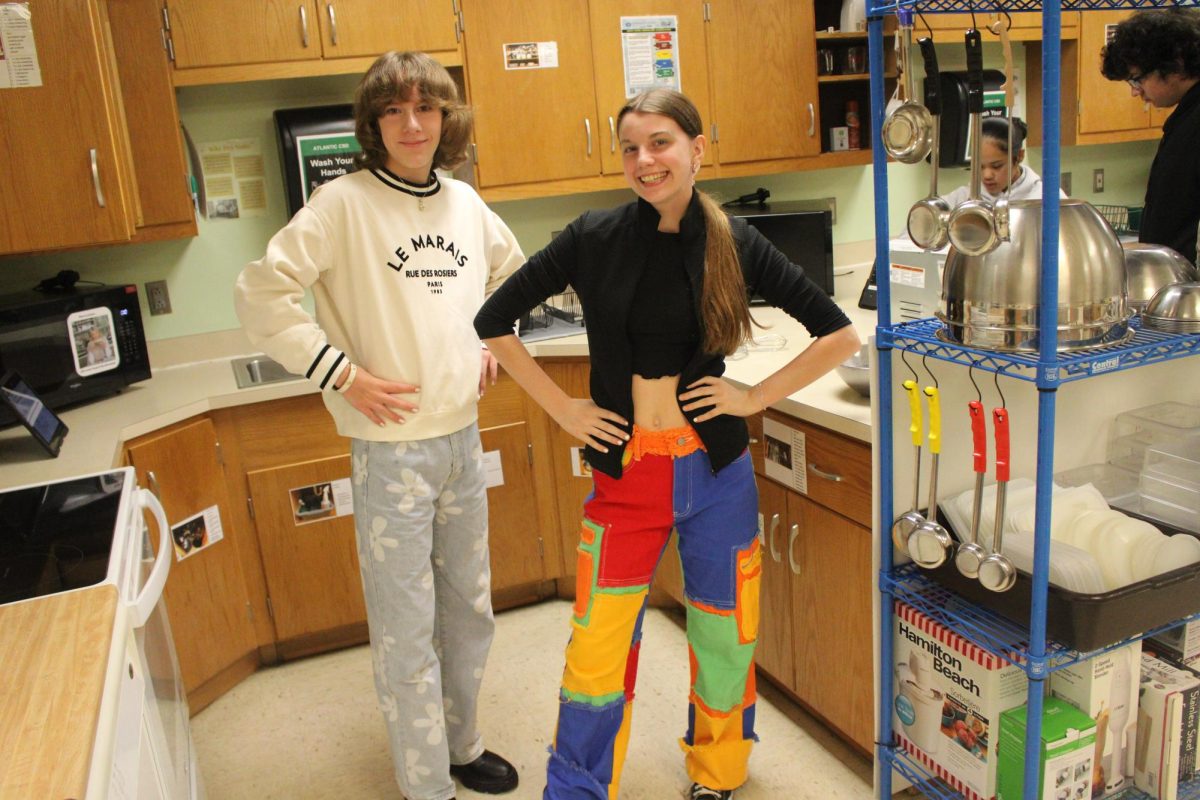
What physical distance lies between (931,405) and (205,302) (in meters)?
2.28

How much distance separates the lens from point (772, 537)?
88.7 inches

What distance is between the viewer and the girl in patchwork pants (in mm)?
1704

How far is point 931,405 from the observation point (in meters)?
1.61

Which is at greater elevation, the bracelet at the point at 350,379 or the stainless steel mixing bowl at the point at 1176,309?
the stainless steel mixing bowl at the point at 1176,309

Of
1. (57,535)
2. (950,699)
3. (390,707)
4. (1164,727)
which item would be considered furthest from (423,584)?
(1164,727)

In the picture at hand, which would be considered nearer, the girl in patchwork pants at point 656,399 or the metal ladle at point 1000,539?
the metal ladle at point 1000,539

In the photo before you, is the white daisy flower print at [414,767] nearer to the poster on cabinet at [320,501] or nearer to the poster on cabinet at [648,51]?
the poster on cabinet at [320,501]

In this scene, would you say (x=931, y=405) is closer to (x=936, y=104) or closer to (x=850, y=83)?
(x=936, y=104)

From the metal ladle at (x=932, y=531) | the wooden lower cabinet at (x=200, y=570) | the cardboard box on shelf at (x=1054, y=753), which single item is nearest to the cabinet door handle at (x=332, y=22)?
the wooden lower cabinet at (x=200, y=570)

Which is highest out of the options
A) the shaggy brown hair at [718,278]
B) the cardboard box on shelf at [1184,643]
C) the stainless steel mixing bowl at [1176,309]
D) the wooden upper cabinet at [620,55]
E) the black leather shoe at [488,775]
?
the wooden upper cabinet at [620,55]

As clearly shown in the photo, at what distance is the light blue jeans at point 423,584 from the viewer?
188 centimetres

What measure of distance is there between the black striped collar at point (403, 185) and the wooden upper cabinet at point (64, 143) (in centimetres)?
93

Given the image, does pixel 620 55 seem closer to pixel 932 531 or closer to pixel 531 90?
pixel 531 90

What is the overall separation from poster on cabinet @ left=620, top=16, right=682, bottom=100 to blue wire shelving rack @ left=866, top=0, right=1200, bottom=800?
1.45 meters
